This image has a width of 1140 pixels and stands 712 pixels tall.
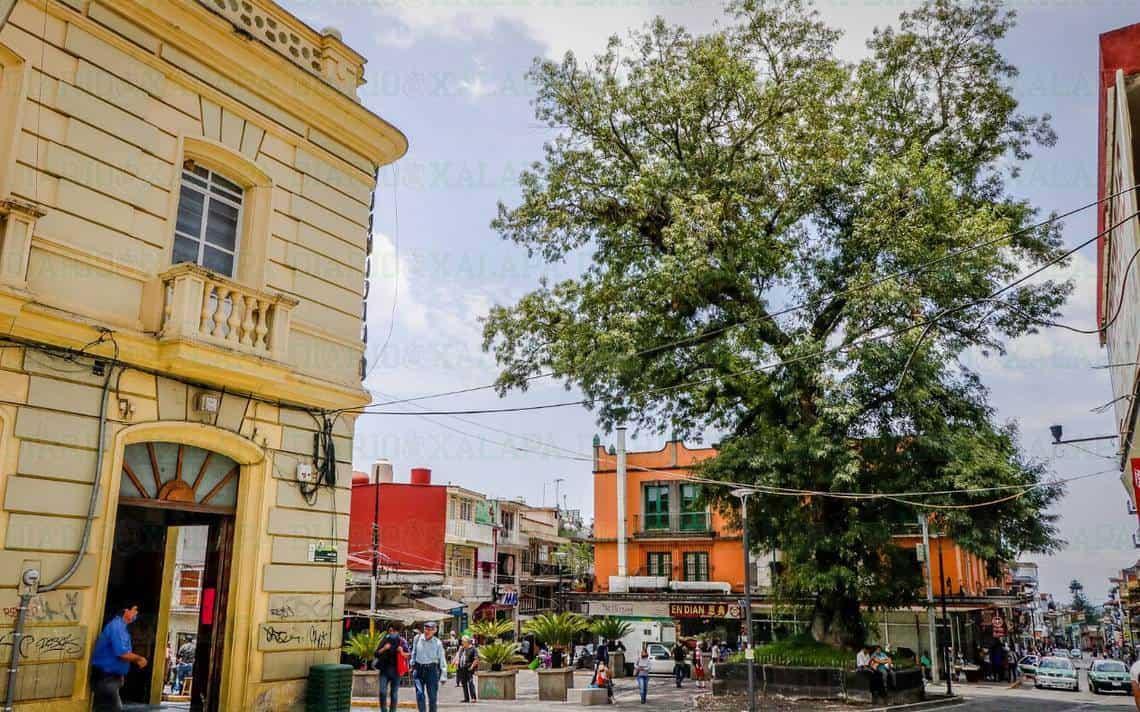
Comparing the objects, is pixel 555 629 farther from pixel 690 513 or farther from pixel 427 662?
pixel 690 513

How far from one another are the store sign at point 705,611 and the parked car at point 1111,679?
1512 centimetres

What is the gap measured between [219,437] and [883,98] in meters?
19.3

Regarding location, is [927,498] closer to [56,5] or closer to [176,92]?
[176,92]

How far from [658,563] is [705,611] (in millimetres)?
5122

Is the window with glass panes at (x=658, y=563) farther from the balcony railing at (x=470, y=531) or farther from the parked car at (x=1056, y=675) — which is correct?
the parked car at (x=1056, y=675)

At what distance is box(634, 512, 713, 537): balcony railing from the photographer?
46469 mm

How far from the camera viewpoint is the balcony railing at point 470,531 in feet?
164

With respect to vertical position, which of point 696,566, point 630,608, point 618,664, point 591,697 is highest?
point 696,566

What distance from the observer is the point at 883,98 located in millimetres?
22734

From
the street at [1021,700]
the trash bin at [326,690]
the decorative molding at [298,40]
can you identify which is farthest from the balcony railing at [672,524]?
the decorative molding at [298,40]

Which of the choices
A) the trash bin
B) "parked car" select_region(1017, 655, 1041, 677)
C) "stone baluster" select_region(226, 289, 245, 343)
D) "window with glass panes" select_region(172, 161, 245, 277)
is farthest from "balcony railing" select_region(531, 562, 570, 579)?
"stone baluster" select_region(226, 289, 245, 343)

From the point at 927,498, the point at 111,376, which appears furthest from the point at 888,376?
the point at 111,376

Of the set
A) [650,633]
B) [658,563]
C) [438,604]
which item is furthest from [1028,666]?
[438,604]

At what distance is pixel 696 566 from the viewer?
152ft
